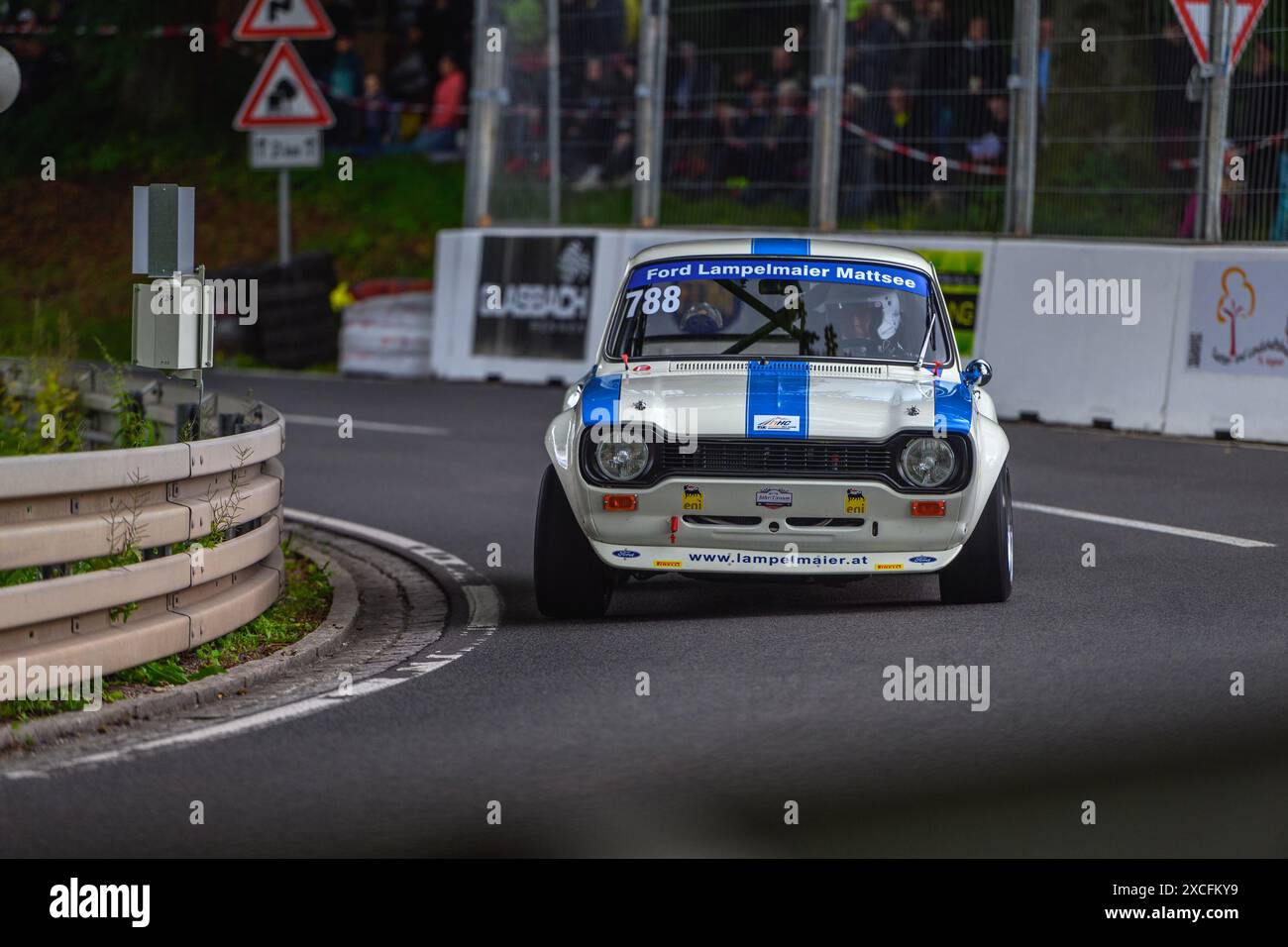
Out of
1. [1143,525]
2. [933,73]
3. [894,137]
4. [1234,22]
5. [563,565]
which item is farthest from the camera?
[894,137]

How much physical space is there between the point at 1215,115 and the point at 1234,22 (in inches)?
29.8

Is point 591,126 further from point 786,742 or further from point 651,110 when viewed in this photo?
point 786,742

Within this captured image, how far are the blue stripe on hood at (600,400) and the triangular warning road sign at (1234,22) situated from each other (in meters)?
9.81

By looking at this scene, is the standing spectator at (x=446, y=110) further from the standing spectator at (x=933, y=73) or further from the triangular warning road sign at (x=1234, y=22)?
the triangular warning road sign at (x=1234, y=22)

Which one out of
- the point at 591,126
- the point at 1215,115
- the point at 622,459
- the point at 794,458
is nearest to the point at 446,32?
the point at 591,126

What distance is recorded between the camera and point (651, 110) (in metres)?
21.8

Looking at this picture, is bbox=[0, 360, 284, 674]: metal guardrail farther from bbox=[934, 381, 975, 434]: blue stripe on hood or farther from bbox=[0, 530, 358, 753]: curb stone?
bbox=[934, 381, 975, 434]: blue stripe on hood

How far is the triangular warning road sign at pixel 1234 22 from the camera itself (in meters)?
17.3

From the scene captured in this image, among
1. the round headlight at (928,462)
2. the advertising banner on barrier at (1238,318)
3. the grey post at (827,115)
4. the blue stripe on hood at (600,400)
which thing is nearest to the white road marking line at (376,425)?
the grey post at (827,115)

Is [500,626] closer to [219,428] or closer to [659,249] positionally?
[219,428]

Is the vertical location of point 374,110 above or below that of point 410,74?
below

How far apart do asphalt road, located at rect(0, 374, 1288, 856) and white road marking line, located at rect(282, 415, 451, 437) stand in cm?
656

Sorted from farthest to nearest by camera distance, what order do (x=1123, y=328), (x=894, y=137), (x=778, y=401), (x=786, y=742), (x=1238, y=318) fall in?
1. (x=894, y=137)
2. (x=1123, y=328)
3. (x=1238, y=318)
4. (x=778, y=401)
5. (x=786, y=742)
